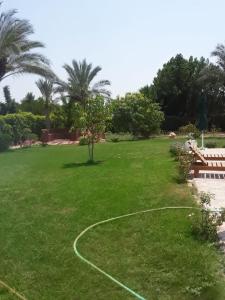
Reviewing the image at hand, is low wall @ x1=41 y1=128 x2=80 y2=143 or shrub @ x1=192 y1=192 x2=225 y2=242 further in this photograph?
low wall @ x1=41 y1=128 x2=80 y2=143

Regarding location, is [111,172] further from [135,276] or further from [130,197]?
[135,276]

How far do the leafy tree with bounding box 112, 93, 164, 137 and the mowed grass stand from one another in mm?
19443

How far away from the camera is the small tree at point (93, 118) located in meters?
14.7

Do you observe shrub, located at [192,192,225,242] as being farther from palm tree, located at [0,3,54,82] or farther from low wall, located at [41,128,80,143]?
low wall, located at [41,128,80,143]

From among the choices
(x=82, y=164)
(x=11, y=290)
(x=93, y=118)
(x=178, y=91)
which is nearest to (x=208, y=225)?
(x=11, y=290)

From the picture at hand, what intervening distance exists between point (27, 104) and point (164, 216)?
39169 mm

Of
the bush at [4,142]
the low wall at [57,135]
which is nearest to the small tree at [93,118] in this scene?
the bush at [4,142]

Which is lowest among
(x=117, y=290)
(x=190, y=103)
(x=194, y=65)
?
(x=117, y=290)

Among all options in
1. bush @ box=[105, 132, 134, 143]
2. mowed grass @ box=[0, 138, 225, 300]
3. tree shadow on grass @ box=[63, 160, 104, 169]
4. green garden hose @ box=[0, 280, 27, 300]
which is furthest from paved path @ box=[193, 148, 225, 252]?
bush @ box=[105, 132, 134, 143]

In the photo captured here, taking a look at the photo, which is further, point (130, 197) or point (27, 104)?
point (27, 104)

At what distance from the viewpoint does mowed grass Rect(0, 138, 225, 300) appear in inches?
177

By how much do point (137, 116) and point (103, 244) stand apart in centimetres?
2416

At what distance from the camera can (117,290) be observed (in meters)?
4.43

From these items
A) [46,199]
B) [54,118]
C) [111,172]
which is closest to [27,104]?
[54,118]
